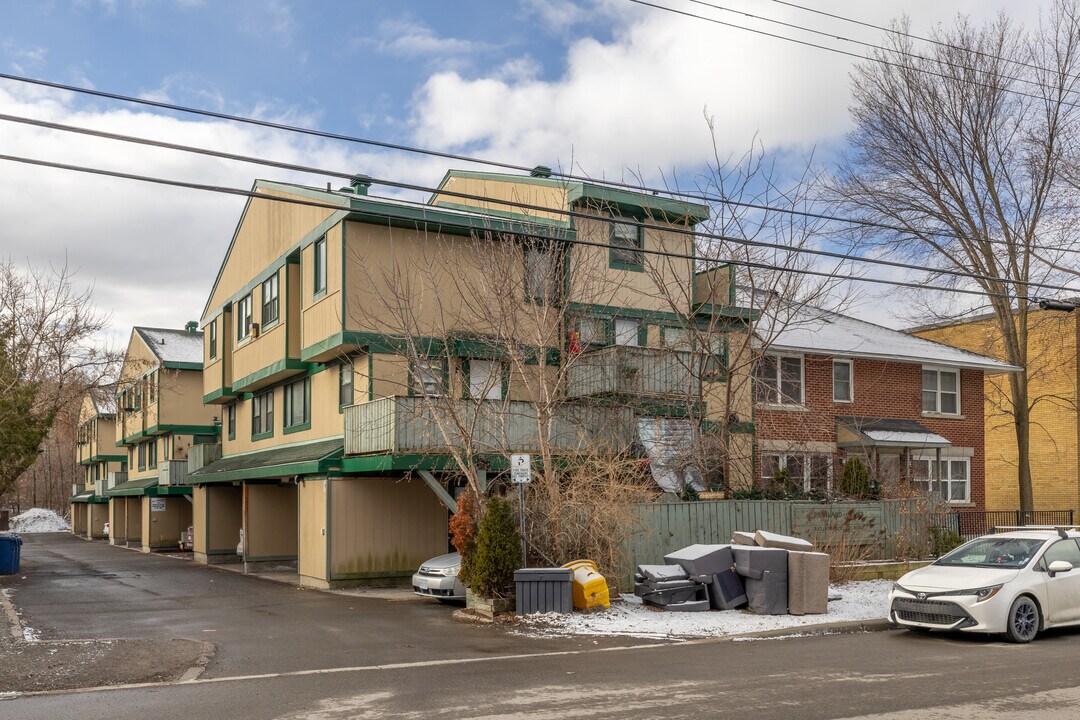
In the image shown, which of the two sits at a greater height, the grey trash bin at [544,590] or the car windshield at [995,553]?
the car windshield at [995,553]

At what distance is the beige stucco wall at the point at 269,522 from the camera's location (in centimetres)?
3084

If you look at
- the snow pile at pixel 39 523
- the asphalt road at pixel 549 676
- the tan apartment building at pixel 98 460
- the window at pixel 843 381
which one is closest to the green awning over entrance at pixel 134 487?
the tan apartment building at pixel 98 460

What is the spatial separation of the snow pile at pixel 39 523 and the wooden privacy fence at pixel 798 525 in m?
81.6

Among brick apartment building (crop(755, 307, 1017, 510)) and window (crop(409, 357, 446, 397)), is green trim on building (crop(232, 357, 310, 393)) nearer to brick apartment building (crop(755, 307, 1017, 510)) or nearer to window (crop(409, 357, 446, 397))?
window (crop(409, 357, 446, 397))

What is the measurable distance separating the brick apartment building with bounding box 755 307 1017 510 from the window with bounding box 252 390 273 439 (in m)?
14.1

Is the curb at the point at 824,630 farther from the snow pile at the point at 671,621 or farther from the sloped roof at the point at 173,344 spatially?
the sloped roof at the point at 173,344

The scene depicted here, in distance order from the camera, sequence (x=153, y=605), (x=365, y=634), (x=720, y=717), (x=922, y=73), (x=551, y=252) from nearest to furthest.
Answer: (x=720, y=717) → (x=365, y=634) → (x=153, y=605) → (x=551, y=252) → (x=922, y=73)

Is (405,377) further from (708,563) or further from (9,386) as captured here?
Result: (9,386)

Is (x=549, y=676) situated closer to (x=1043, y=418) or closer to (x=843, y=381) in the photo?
(x=843, y=381)

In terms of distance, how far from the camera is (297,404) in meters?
28.3

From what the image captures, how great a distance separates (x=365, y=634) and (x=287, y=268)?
13912 mm

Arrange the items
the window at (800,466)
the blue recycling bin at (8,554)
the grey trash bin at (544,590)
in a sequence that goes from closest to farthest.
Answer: the grey trash bin at (544,590), the window at (800,466), the blue recycling bin at (8,554)

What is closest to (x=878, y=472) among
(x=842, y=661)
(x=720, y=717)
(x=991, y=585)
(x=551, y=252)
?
(x=551, y=252)

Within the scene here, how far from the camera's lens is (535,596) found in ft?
54.2
